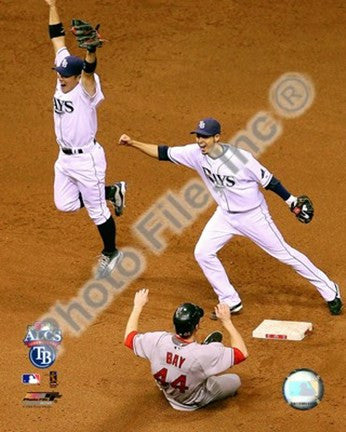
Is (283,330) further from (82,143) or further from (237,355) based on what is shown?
(82,143)

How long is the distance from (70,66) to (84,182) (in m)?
1.24

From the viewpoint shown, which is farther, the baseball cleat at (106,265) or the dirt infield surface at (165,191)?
the baseball cleat at (106,265)

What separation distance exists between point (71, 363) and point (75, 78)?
2933mm

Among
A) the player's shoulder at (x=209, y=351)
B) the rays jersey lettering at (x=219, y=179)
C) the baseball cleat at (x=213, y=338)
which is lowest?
the player's shoulder at (x=209, y=351)

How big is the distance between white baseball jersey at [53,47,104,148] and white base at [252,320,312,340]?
8.78ft

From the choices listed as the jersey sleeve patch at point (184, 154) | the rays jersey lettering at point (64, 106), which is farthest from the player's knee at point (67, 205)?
the jersey sleeve patch at point (184, 154)

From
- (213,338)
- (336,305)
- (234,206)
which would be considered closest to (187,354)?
(213,338)

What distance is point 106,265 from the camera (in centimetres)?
1324

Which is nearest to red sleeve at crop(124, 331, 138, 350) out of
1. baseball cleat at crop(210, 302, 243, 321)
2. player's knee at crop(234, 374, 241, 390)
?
player's knee at crop(234, 374, 241, 390)

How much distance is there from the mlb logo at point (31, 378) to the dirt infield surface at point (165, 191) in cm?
6

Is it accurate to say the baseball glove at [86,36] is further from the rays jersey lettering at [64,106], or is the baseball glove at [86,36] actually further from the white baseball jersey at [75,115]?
the rays jersey lettering at [64,106]

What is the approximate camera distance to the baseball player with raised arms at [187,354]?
10.4 meters

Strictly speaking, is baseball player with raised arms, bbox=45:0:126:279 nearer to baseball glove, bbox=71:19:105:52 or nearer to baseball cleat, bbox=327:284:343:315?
baseball glove, bbox=71:19:105:52

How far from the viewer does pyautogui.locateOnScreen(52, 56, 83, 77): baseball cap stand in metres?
12.4
